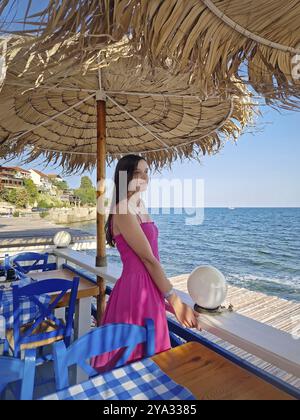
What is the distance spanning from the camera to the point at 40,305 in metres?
1.65

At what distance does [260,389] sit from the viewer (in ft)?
2.72

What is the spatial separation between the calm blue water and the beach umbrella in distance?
48.0 feet

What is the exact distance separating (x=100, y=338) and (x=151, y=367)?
202mm

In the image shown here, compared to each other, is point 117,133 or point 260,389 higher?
point 117,133

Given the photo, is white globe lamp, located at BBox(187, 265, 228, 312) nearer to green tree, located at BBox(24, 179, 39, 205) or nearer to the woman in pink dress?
the woman in pink dress

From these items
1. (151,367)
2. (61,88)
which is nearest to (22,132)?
(61,88)

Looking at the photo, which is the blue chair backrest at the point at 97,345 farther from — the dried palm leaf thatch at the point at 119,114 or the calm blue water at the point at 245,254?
the calm blue water at the point at 245,254

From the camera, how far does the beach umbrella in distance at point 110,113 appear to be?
62.6 inches

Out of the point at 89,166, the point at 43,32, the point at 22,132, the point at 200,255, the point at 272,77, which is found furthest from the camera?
the point at 200,255

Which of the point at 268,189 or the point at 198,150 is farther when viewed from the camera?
the point at 268,189

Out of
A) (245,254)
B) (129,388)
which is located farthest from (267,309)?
(245,254)

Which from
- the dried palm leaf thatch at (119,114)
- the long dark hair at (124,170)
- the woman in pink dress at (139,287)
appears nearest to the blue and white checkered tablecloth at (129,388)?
the woman in pink dress at (139,287)

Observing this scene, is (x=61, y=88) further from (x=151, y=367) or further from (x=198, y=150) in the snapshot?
(x=151, y=367)

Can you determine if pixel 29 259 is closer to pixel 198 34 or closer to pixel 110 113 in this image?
pixel 110 113
